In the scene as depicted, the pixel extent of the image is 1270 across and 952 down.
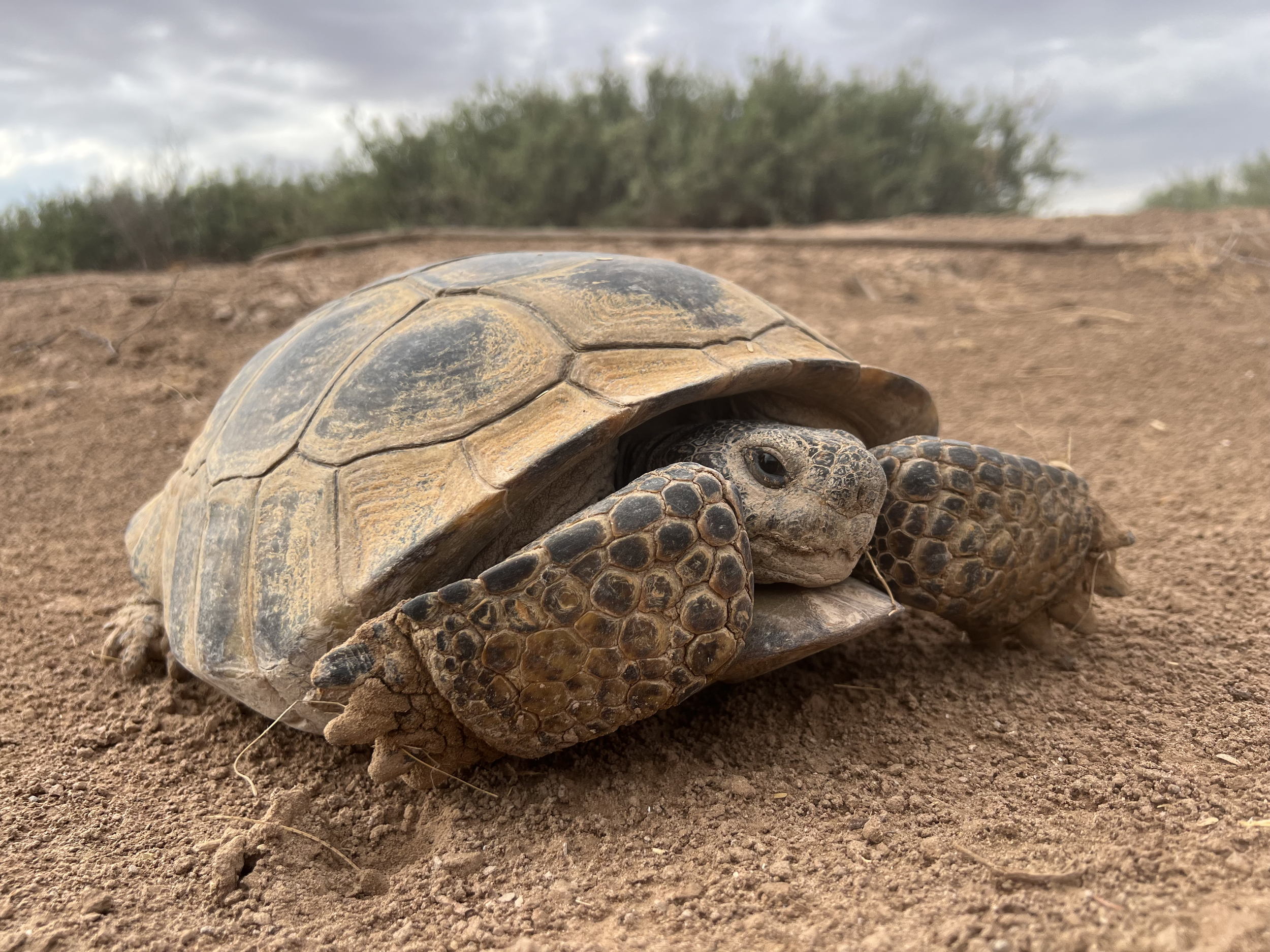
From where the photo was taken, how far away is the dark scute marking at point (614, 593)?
1.67m

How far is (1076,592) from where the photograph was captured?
246 centimetres

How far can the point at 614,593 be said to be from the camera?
167 cm

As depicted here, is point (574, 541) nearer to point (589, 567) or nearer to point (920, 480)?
point (589, 567)

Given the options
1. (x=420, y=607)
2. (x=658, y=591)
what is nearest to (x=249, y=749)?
(x=420, y=607)

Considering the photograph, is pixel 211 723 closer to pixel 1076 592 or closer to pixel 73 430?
pixel 1076 592

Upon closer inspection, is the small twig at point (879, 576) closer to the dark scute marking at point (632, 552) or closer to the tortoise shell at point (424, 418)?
the tortoise shell at point (424, 418)

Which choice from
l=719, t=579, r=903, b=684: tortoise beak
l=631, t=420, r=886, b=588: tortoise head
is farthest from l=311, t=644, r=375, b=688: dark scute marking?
l=631, t=420, r=886, b=588: tortoise head

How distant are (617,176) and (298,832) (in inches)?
397

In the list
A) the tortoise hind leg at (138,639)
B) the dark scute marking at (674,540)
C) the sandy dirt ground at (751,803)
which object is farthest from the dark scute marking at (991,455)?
the tortoise hind leg at (138,639)

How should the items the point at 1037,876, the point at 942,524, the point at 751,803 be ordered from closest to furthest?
the point at 1037,876 < the point at 751,803 < the point at 942,524

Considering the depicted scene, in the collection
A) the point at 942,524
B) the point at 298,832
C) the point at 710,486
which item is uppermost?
the point at 710,486

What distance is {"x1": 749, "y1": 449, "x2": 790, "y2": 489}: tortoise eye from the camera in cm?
202

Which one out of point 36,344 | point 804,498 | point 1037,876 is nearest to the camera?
point 1037,876

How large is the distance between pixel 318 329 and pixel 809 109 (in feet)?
34.0
